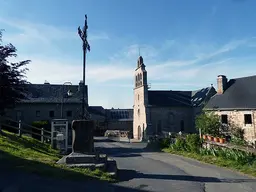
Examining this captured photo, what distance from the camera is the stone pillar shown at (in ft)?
31.7

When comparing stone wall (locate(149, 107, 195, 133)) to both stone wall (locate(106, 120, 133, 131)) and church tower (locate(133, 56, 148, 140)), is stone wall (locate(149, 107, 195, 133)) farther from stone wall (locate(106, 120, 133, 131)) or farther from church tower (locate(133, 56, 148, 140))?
stone wall (locate(106, 120, 133, 131))

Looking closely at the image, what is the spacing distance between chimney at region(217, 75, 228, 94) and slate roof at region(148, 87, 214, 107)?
10.0 metres

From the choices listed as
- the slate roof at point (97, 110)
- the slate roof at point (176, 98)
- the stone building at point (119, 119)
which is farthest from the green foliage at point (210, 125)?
the slate roof at point (97, 110)

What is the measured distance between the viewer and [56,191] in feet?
21.3

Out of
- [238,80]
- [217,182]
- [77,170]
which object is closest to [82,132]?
[77,170]

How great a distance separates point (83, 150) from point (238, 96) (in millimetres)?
24977

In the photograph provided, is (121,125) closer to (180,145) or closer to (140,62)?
(140,62)

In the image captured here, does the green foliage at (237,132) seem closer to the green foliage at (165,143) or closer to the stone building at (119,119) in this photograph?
the green foliage at (165,143)

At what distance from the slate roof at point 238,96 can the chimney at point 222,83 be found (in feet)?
1.54

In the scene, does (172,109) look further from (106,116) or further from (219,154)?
(219,154)

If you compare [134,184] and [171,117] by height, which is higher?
[171,117]

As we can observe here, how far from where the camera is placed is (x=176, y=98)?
4553 cm

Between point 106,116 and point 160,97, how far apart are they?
803 inches

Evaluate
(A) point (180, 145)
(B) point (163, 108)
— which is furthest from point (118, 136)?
(A) point (180, 145)
